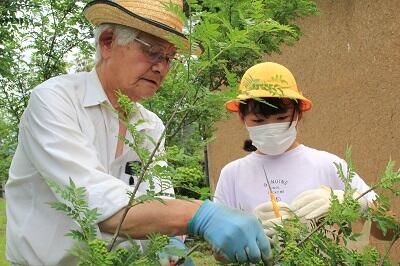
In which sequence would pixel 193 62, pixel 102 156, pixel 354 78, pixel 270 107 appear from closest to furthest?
1. pixel 193 62
2. pixel 102 156
3. pixel 270 107
4. pixel 354 78

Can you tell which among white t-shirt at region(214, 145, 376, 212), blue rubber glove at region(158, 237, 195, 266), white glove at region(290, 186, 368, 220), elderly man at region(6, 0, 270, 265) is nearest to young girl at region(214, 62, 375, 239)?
white t-shirt at region(214, 145, 376, 212)

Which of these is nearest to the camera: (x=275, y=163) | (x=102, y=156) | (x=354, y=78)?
(x=102, y=156)

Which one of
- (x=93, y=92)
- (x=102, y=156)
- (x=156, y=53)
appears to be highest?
(x=156, y=53)

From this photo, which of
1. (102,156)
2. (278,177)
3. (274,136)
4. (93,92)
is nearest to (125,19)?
(93,92)

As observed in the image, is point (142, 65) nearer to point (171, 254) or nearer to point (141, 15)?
point (141, 15)

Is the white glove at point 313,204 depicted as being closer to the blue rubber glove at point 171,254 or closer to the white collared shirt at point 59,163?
the blue rubber glove at point 171,254

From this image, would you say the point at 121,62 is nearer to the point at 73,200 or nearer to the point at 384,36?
the point at 73,200

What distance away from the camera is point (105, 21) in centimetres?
223

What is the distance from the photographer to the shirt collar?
84.3 inches

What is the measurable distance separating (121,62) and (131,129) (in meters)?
0.72

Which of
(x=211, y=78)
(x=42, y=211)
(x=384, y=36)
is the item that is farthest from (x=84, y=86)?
(x=384, y=36)

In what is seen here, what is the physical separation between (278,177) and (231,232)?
1259 millimetres

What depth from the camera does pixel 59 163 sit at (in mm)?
1795

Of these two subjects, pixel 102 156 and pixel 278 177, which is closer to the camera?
pixel 102 156
